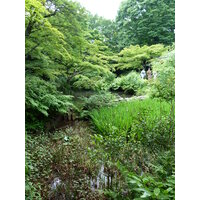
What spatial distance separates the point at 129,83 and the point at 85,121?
2.87m

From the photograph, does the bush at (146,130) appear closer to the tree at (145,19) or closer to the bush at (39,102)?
the bush at (39,102)

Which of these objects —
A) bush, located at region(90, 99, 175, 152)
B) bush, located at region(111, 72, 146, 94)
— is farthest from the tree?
bush, located at region(90, 99, 175, 152)

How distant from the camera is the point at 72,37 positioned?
2.80 meters

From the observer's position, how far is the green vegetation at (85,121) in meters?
1.53

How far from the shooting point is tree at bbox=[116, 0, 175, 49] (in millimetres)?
4355

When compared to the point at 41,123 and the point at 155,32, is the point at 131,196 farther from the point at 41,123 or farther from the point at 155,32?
the point at 155,32

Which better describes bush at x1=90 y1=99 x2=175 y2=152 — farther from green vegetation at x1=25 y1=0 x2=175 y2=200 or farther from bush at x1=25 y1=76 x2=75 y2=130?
bush at x1=25 y1=76 x2=75 y2=130

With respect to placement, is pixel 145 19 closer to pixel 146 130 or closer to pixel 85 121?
pixel 85 121

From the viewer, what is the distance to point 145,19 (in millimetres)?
4617

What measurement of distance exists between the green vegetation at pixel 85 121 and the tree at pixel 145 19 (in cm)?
3
